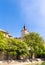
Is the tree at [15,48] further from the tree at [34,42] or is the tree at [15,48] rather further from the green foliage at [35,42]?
the tree at [34,42]

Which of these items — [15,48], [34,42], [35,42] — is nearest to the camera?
[15,48]

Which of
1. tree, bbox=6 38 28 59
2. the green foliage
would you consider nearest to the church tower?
the green foliage

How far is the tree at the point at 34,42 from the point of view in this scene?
68.7 meters

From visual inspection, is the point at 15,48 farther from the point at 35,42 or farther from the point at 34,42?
the point at 35,42

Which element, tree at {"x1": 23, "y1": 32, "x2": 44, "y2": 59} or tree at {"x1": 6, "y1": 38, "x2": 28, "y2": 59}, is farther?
tree at {"x1": 23, "y1": 32, "x2": 44, "y2": 59}

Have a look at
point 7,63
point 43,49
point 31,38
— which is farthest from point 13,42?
point 43,49

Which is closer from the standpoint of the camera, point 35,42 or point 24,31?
point 35,42

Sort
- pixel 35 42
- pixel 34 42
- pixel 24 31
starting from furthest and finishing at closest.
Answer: pixel 24 31
pixel 35 42
pixel 34 42

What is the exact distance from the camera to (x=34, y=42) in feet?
228

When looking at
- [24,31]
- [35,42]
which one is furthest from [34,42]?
[24,31]

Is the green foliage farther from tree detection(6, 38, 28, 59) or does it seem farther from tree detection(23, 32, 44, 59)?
tree detection(6, 38, 28, 59)

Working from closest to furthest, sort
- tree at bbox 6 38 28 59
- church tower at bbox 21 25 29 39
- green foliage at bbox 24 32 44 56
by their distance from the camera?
tree at bbox 6 38 28 59
green foliage at bbox 24 32 44 56
church tower at bbox 21 25 29 39

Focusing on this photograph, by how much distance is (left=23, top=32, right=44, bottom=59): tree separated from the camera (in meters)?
68.7

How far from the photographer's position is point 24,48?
2276 inches
